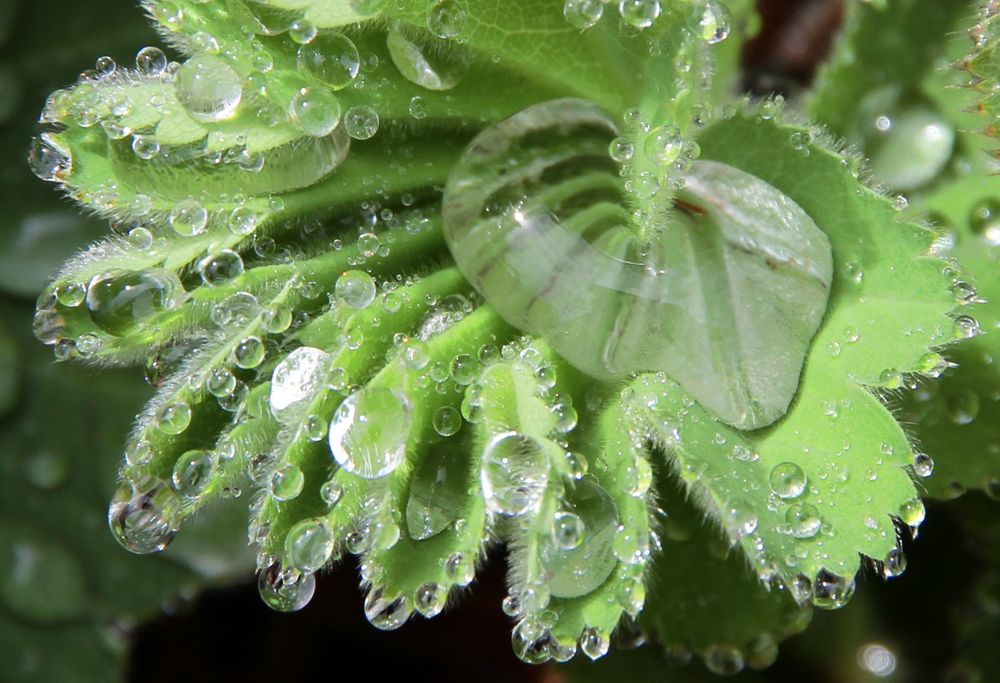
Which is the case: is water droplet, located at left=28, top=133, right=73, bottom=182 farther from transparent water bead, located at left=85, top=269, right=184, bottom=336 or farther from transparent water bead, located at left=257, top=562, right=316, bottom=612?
transparent water bead, located at left=257, top=562, right=316, bottom=612

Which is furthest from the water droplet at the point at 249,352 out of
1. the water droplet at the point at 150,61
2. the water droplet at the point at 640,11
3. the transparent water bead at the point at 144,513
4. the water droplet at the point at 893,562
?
the water droplet at the point at 893,562

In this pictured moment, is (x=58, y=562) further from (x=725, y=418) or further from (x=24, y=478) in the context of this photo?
(x=725, y=418)

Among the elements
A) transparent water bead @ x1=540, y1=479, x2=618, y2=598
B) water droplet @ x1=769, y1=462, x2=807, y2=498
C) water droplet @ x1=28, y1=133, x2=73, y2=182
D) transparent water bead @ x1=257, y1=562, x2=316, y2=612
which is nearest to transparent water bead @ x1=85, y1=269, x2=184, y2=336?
water droplet @ x1=28, y1=133, x2=73, y2=182

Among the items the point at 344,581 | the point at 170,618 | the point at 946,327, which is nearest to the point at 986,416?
the point at 946,327

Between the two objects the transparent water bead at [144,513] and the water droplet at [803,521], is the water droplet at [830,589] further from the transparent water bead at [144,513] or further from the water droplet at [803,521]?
the transparent water bead at [144,513]

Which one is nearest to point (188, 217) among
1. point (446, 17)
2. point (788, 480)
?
point (446, 17)
